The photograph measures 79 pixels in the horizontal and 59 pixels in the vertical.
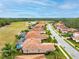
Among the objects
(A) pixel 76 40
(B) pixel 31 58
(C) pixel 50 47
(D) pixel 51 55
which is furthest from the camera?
(A) pixel 76 40

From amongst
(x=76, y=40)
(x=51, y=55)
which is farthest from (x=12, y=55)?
(x=76, y=40)

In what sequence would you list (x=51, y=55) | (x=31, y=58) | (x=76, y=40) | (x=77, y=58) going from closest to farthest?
(x=31, y=58) < (x=77, y=58) < (x=51, y=55) < (x=76, y=40)

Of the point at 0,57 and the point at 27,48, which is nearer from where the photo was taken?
the point at 0,57

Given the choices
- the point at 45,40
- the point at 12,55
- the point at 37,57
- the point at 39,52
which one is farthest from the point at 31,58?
the point at 45,40

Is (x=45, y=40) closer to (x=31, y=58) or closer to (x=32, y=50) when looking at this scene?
(x=32, y=50)

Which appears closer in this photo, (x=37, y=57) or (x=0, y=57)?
(x=37, y=57)

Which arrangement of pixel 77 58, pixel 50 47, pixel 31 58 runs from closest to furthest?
pixel 31 58 < pixel 77 58 < pixel 50 47

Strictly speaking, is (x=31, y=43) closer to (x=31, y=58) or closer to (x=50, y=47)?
(x=50, y=47)

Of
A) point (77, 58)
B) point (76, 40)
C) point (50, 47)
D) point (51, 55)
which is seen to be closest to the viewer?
point (77, 58)
